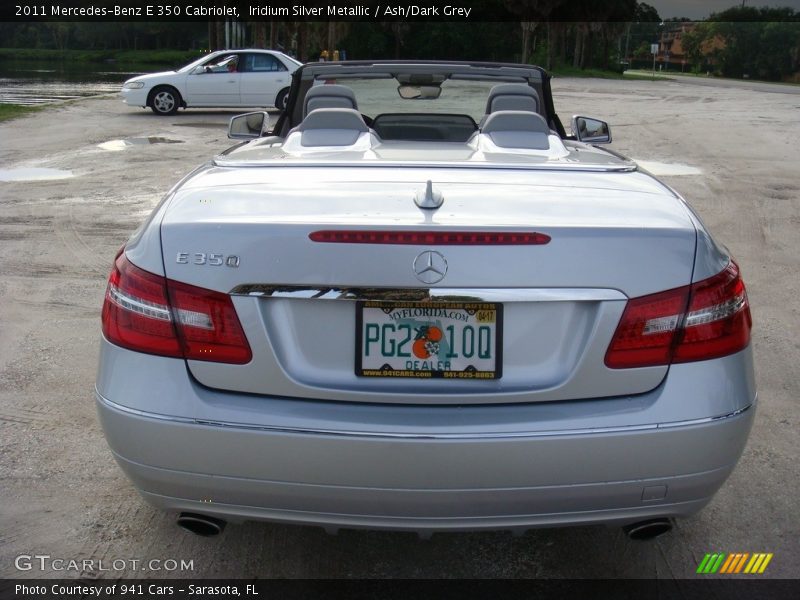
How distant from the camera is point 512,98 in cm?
448

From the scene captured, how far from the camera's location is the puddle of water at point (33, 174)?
10914mm

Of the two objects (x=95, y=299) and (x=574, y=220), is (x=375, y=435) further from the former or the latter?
(x=95, y=299)

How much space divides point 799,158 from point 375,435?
12.9 m

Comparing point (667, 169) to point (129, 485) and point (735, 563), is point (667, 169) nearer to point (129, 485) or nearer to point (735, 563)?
point (735, 563)

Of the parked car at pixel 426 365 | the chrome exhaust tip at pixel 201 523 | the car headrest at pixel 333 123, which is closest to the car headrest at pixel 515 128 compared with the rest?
the car headrest at pixel 333 123

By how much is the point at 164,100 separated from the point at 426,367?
62.1 ft

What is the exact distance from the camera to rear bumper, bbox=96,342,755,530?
2.34 metres

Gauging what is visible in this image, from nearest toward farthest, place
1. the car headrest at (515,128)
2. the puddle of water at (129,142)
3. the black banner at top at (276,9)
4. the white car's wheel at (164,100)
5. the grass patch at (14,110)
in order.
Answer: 1. the car headrest at (515,128)
2. the puddle of water at (129,142)
3. the grass patch at (14,110)
4. the white car's wheel at (164,100)
5. the black banner at top at (276,9)

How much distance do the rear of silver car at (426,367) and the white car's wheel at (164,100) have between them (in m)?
18.5

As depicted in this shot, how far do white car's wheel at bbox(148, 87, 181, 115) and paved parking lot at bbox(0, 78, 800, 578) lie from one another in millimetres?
9058

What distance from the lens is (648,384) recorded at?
2.44m

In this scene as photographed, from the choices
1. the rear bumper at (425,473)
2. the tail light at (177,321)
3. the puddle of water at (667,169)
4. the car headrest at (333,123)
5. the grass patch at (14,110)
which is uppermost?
the car headrest at (333,123)

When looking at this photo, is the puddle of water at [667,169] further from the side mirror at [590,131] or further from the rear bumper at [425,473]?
the rear bumper at [425,473]

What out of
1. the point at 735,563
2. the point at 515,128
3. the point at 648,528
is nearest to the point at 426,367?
the point at 648,528
